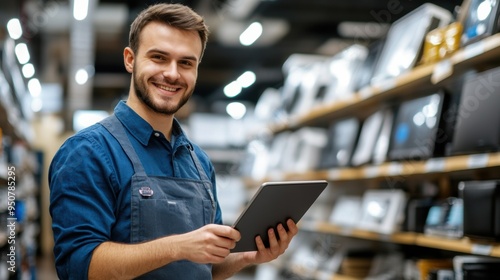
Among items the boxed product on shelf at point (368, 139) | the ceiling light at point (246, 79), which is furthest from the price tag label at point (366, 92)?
the ceiling light at point (246, 79)

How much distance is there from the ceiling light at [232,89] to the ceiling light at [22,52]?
443cm

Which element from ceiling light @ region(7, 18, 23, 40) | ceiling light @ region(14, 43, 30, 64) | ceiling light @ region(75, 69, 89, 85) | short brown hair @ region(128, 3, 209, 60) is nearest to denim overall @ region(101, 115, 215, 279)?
short brown hair @ region(128, 3, 209, 60)

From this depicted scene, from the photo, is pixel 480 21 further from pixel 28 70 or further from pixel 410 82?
pixel 28 70

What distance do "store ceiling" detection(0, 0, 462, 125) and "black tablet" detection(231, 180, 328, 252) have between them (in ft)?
12.2

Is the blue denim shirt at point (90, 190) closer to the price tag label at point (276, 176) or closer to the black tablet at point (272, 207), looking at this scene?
the black tablet at point (272, 207)

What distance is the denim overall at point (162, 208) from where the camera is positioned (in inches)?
64.9

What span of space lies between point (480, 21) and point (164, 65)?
1621 millimetres

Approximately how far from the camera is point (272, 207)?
5.41 feet

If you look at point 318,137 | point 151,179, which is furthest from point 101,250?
point 318,137

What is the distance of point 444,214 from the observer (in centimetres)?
301

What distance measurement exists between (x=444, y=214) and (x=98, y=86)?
1163 centimetres

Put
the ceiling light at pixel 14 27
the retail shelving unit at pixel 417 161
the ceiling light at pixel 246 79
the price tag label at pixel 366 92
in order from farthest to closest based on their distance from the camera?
the ceiling light at pixel 246 79
the ceiling light at pixel 14 27
the price tag label at pixel 366 92
the retail shelving unit at pixel 417 161

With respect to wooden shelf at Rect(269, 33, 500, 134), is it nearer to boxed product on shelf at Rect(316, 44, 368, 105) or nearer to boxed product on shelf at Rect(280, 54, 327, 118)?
boxed product on shelf at Rect(316, 44, 368, 105)

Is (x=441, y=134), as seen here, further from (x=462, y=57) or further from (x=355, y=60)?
(x=355, y=60)
